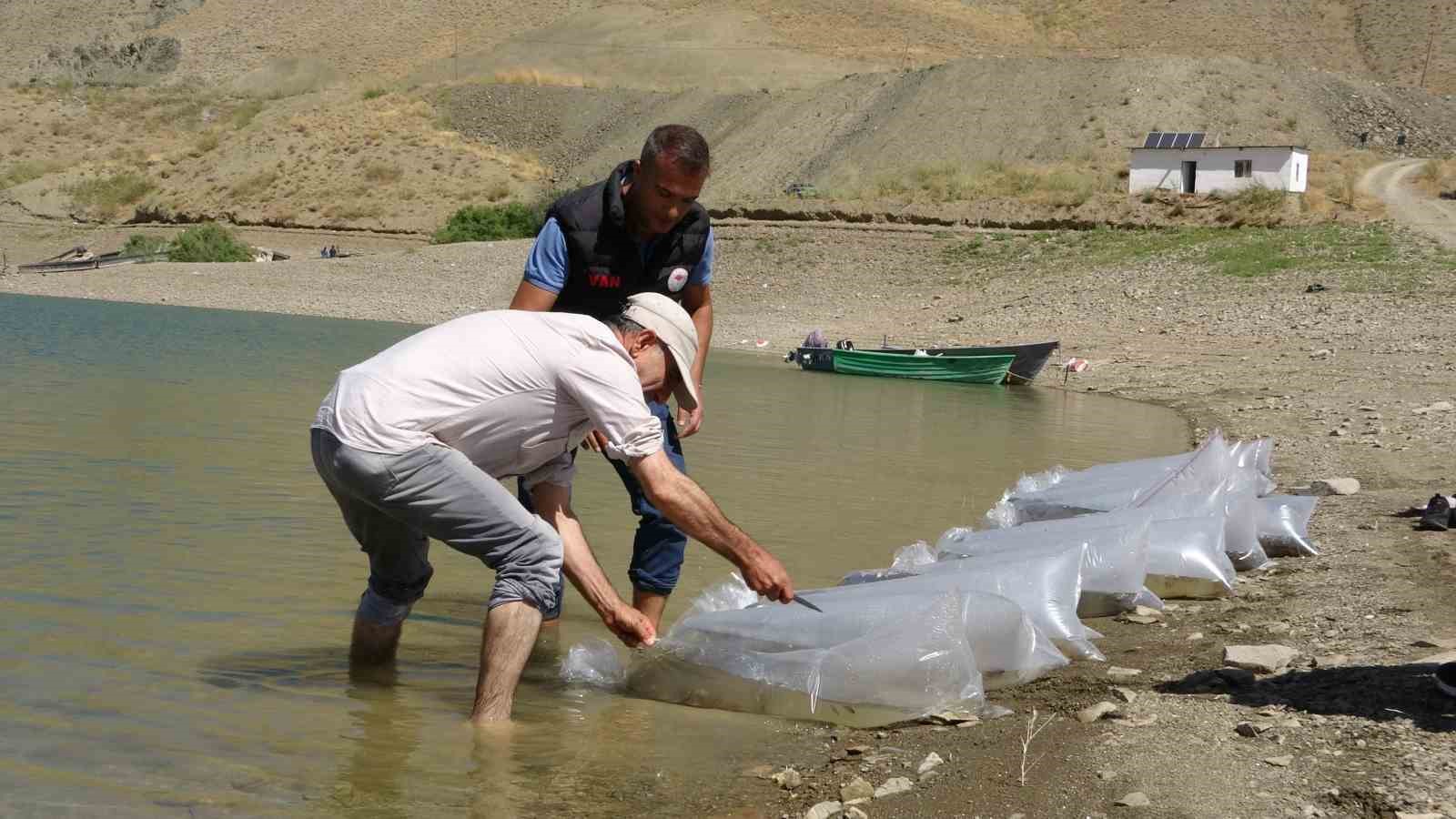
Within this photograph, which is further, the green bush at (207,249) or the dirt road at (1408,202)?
the green bush at (207,249)

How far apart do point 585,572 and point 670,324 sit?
943 millimetres

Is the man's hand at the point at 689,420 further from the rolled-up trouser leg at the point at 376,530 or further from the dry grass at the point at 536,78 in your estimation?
the dry grass at the point at 536,78

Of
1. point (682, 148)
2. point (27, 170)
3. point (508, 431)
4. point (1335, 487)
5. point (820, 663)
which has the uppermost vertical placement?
point (682, 148)

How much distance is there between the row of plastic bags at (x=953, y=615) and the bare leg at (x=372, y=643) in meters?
0.64

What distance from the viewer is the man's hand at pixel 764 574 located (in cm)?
438

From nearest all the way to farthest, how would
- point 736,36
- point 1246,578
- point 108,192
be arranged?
point 1246,578
point 108,192
point 736,36

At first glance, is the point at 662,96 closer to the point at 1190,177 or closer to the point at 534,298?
the point at 1190,177

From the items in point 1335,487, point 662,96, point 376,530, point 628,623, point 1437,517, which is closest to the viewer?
point 376,530

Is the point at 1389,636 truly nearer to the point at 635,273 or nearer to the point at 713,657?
the point at 713,657

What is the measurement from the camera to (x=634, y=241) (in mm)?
5426

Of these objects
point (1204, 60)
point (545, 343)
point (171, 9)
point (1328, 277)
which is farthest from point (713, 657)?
point (171, 9)

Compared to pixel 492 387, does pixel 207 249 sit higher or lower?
lower

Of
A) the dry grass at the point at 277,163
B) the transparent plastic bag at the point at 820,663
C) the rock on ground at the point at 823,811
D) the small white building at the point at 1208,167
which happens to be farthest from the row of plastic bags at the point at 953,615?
the dry grass at the point at 277,163

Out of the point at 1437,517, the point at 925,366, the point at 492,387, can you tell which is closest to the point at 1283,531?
the point at 1437,517
